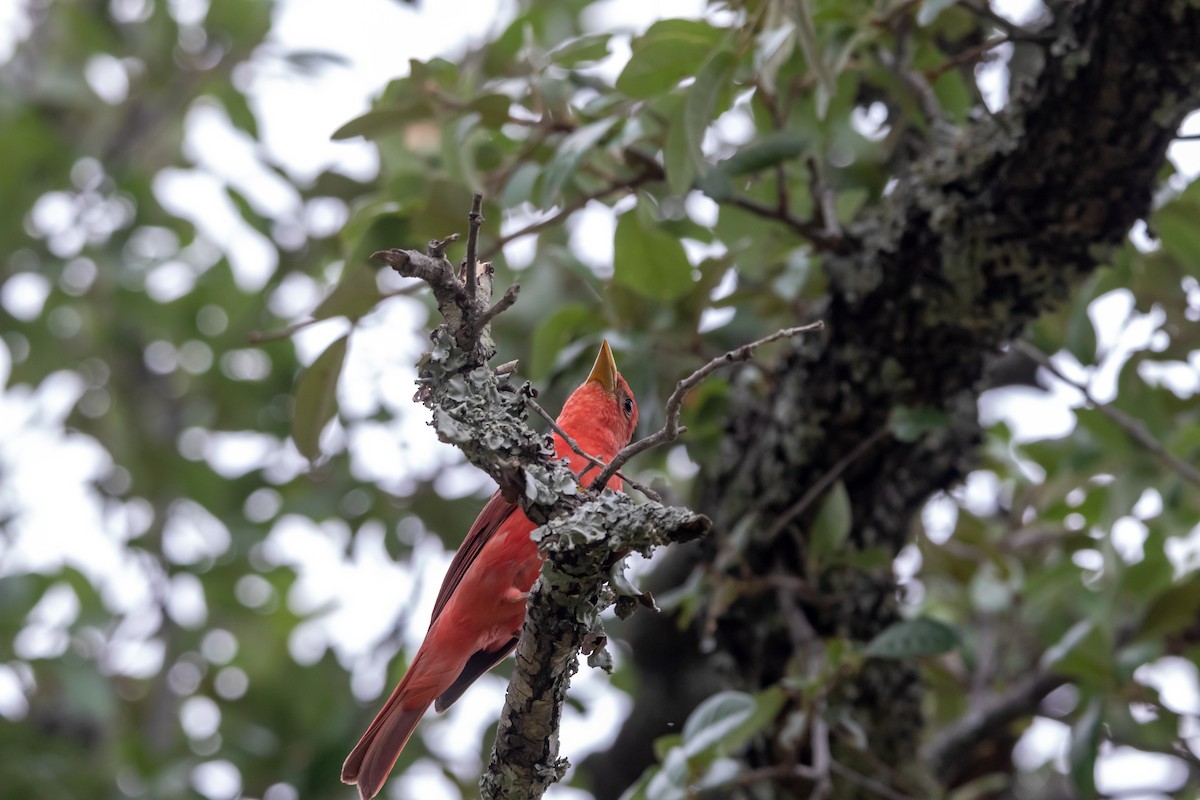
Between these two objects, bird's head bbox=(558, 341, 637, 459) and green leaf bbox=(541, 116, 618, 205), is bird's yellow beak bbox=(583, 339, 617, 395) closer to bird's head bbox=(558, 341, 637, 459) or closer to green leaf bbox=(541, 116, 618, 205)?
bird's head bbox=(558, 341, 637, 459)

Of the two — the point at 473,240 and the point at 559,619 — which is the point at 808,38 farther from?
the point at 559,619

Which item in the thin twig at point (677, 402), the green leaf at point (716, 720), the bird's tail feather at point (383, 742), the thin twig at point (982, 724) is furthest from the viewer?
the thin twig at point (982, 724)

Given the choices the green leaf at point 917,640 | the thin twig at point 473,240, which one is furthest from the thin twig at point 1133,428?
the thin twig at point 473,240

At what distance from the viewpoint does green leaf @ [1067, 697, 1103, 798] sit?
328 centimetres

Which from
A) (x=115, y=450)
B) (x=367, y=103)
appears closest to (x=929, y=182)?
(x=367, y=103)

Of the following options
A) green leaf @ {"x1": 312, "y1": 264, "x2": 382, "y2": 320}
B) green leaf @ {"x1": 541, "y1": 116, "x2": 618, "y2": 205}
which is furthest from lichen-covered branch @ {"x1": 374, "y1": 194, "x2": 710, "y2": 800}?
green leaf @ {"x1": 312, "y1": 264, "x2": 382, "y2": 320}

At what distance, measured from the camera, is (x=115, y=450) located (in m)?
5.86

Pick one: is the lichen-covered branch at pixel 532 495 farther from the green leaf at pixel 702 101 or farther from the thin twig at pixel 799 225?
the thin twig at pixel 799 225

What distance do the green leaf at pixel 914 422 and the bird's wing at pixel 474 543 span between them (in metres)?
0.96

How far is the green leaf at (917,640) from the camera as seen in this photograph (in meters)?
2.93

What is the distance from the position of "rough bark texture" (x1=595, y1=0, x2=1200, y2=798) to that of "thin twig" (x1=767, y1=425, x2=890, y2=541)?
0.03 meters

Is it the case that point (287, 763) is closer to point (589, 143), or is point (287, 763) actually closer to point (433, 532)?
point (433, 532)

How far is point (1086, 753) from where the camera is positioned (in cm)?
328

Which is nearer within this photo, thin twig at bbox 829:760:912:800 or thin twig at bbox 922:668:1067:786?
thin twig at bbox 829:760:912:800
